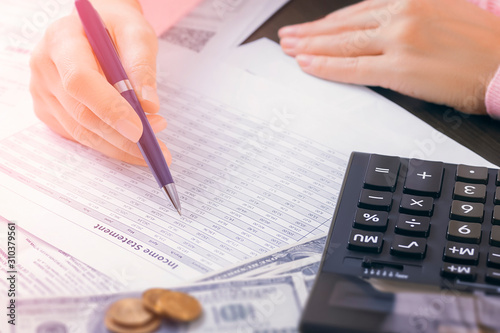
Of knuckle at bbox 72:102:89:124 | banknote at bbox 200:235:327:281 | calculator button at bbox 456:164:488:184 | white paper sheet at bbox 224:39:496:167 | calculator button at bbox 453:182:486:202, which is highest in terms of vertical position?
calculator button at bbox 456:164:488:184

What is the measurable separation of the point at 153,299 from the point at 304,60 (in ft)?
1.16

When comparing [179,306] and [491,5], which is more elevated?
[491,5]

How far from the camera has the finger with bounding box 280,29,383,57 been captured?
61cm

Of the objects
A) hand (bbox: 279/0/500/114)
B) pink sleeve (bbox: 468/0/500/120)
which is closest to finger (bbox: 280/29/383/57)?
hand (bbox: 279/0/500/114)

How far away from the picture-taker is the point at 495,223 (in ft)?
1.26

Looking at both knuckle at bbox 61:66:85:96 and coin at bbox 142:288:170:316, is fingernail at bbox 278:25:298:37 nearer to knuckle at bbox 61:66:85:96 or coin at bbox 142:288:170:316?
knuckle at bbox 61:66:85:96

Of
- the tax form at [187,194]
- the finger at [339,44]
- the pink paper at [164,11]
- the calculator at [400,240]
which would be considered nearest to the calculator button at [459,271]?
the calculator at [400,240]

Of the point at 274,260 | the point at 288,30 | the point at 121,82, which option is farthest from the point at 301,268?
the point at 288,30

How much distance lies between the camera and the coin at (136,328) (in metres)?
0.33

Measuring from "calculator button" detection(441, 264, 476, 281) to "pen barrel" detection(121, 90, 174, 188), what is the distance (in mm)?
222

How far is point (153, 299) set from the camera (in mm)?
351

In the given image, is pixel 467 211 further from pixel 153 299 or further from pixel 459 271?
pixel 153 299

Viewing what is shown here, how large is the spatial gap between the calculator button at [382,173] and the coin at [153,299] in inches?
6.8

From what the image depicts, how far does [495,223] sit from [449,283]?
0.07 metres
